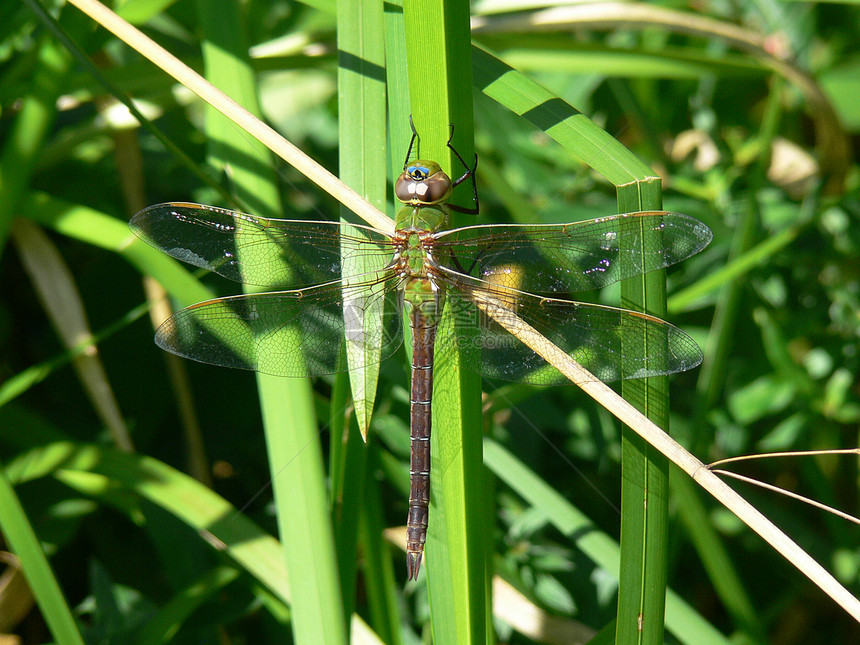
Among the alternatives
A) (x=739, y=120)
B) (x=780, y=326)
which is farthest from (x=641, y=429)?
(x=739, y=120)

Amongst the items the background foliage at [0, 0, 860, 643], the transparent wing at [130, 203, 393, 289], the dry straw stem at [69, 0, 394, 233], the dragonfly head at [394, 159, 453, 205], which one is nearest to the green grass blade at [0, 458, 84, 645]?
the background foliage at [0, 0, 860, 643]

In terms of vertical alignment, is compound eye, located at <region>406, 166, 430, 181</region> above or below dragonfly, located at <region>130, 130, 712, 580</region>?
above

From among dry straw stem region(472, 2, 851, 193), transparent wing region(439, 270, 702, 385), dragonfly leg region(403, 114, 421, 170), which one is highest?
dry straw stem region(472, 2, 851, 193)

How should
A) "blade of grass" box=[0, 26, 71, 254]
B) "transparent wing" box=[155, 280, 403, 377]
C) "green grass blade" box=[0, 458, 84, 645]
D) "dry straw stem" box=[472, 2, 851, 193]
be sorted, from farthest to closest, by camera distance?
"dry straw stem" box=[472, 2, 851, 193]
"blade of grass" box=[0, 26, 71, 254]
"transparent wing" box=[155, 280, 403, 377]
"green grass blade" box=[0, 458, 84, 645]

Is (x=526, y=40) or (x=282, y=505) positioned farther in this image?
(x=526, y=40)

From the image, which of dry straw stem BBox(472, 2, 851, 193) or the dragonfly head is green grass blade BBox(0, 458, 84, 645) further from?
dry straw stem BBox(472, 2, 851, 193)

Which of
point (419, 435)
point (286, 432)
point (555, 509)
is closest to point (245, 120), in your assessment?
point (286, 432)

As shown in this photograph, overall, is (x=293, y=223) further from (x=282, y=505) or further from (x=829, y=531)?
(x=829, y=531)

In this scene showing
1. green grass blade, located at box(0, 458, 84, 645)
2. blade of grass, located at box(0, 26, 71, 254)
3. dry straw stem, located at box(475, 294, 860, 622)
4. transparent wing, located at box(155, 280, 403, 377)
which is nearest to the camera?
dry straw stem, located at box(475, 294, 860, 622)
